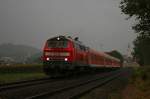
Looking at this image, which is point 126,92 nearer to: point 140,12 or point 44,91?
point 44,91

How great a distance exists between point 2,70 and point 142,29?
25873mm

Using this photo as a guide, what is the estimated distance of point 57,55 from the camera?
31.8 metres

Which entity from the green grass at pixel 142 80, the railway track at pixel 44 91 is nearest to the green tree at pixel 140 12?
the green grass at pixel 142 80

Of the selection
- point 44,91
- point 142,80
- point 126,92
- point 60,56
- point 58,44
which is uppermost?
point 58,44

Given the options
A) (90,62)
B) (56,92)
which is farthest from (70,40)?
(56,92)

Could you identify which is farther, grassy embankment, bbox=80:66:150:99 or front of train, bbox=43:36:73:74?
front of train, bbox=43:36:73:74

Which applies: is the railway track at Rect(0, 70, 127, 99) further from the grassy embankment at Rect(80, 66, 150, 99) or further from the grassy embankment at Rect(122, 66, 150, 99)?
the grassy embankment at Rect(122, 66, 150, 99)

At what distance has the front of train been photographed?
31203mm

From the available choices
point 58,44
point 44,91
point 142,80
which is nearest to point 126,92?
point 44,91

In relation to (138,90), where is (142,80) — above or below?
above

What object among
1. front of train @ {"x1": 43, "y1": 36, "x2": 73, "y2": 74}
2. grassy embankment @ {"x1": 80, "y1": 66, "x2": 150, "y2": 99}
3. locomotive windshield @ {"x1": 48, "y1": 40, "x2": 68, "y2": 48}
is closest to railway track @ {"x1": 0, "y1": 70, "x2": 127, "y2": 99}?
grassy embankment @ {"x1": 80, "y1": 66, "x2": 150, "y2": 99}

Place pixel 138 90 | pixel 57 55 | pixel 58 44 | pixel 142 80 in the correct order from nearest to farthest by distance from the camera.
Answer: pixel 138 90 → pixel 142 80 → pixel 57 55 → pixel 58 44

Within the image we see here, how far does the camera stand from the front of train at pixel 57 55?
31203 mm

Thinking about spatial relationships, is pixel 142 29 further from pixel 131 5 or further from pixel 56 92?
pixel 56 92
